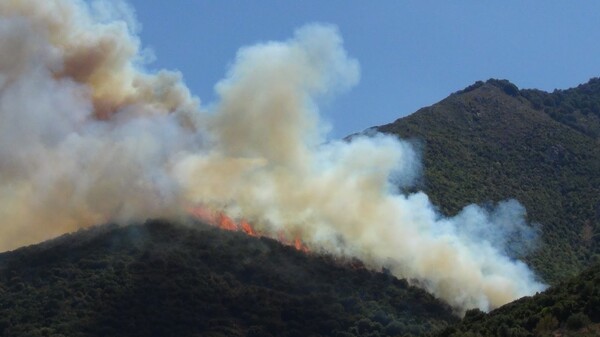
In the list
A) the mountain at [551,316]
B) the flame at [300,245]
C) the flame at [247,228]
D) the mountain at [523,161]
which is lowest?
the mountain at [551,316]

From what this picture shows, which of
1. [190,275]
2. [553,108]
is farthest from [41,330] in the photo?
[553,108]

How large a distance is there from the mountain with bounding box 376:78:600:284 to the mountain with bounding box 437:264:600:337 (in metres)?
46.4

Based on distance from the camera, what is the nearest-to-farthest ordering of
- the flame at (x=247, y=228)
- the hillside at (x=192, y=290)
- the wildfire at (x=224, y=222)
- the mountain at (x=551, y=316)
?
the mountain at (x=551, y=316)
the hillside at (x=192, y=290)
the wildfire at (x=224, y=222)
the flame at (x=247, y=228)

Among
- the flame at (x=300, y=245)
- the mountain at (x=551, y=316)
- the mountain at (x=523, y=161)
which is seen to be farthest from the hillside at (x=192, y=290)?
the mountain at (x=523, y=161)

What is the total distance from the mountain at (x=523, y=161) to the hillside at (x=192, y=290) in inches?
982

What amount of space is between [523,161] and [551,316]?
9546 cm

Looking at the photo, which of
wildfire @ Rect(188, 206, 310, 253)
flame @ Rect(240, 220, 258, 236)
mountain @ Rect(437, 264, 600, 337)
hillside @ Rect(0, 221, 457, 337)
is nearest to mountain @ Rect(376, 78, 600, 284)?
hillside @ Rect(0, 221, 457, 337)

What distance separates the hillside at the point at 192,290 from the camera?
88.8 metres

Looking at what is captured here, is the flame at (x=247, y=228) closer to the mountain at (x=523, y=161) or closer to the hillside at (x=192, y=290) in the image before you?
the hillside at (x=192, y=290)

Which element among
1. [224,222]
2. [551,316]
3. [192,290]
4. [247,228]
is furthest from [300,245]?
[551,316]

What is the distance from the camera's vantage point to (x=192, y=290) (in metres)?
94.2

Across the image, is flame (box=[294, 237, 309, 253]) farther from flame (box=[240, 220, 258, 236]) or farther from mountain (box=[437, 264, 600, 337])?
mountain (box=[437, 264, 600, 337])

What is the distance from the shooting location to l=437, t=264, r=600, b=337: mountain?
178 ft

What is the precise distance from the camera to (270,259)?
10144 centimetres
